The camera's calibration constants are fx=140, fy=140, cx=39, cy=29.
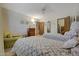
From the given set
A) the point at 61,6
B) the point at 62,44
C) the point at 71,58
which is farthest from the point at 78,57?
the point at 61,6

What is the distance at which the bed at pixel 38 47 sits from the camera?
2098mm

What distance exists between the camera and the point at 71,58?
2125 millimetres

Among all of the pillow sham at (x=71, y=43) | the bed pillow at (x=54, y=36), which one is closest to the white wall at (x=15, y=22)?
the bed pillow at (x=54, y=36)

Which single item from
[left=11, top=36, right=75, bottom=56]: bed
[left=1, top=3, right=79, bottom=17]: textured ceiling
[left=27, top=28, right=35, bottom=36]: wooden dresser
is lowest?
[left=11, top=36, right=75, bottom=56]: bed

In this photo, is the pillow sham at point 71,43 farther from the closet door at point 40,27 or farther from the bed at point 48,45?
the closet door at point 40,27

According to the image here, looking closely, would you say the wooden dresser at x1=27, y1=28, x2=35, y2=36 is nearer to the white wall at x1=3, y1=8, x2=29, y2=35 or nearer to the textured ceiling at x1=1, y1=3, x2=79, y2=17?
the white wall at x1=3, y1=8, x2=29, y2=35

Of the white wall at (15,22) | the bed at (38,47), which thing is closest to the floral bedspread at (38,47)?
the bed at (38,47)

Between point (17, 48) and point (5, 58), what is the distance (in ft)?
0.82

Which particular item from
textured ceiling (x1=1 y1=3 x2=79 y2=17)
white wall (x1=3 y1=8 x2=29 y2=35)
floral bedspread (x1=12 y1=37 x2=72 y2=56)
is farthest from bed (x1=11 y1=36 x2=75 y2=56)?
textured ceiling (x1=1 y1=3 x2=79 y2=17)

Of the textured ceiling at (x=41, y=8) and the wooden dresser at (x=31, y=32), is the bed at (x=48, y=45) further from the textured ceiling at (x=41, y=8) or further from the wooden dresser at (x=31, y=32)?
the textured ceiling at (x=41, y=8)

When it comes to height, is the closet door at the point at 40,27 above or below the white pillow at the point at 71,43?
above

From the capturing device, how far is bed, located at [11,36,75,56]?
210 cm

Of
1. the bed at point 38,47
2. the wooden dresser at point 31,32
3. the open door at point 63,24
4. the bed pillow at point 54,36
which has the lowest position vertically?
the bed at point 38,47

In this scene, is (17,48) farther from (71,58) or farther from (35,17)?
(71,58)
